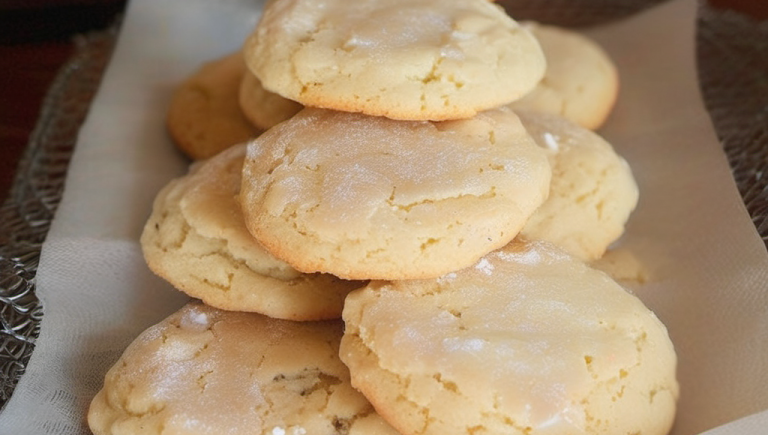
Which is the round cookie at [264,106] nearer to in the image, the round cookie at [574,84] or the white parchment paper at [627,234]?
the white parchment paper at [627,234]

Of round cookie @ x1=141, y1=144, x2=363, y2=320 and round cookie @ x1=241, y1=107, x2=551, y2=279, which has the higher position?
round cookie @ x1=241, y1=107, x2=551, y2=279

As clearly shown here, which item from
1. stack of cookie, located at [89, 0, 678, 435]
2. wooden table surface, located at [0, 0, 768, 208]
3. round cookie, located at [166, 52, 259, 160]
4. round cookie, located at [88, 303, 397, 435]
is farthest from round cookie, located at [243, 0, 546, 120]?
wooden table surface, located at [0, 0, 768, 208]

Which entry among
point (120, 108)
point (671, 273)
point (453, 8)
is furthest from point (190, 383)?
point (120, 108)

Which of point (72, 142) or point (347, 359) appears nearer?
point (347, 359)

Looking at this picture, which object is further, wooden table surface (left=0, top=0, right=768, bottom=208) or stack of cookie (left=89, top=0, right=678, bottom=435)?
wooden table surface (left=0, top=0, right=768, bottom=208)

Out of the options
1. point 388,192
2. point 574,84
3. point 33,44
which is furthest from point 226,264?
point 33,44

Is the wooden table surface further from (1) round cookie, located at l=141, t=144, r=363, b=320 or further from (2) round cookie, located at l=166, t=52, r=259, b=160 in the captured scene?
(1) round cookie, located at l=141, t=144, r=363, b=320

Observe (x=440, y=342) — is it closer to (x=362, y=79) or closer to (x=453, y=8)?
(x=362, y=79)
